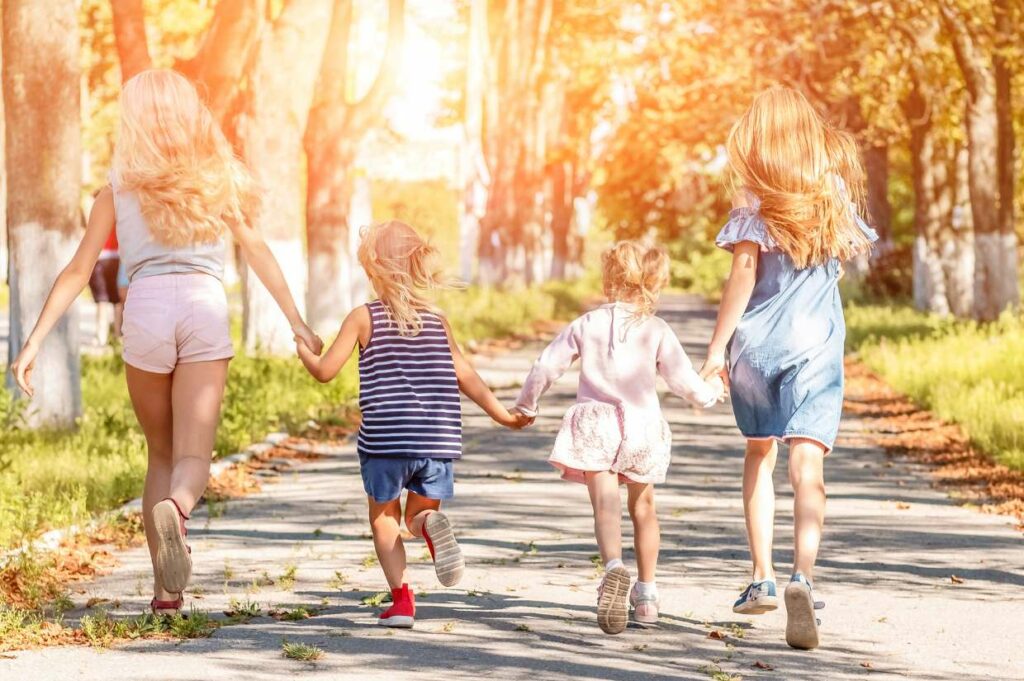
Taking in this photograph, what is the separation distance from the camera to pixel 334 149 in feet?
76.2

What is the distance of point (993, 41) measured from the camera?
23.3 m

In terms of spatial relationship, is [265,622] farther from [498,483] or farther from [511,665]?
[498,483]

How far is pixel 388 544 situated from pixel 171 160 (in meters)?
1.68

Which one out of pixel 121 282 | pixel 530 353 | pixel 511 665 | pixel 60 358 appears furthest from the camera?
pixel 530 353

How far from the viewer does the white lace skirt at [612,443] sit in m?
7.03

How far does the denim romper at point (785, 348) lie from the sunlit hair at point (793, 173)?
0.08 meters

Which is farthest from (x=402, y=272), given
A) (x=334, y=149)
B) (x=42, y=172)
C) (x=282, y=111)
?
(x=334, y=149)

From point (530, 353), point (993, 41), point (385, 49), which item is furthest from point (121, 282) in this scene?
point (993, 41)

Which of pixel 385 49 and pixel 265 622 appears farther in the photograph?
pixel 385 49

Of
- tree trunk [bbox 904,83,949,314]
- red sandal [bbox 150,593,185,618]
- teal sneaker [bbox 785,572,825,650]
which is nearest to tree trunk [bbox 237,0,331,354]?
red sandal [bbox 150,593,185,618]

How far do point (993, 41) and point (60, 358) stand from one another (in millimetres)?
14774

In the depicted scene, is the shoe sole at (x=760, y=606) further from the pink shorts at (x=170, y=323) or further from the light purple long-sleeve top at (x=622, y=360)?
the pink shorts at (x=170, y=323)

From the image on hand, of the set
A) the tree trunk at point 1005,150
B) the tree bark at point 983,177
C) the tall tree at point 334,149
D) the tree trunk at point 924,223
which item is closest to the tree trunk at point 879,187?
the tree trunk at point 924,223

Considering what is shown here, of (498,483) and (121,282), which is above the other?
(121,282)
